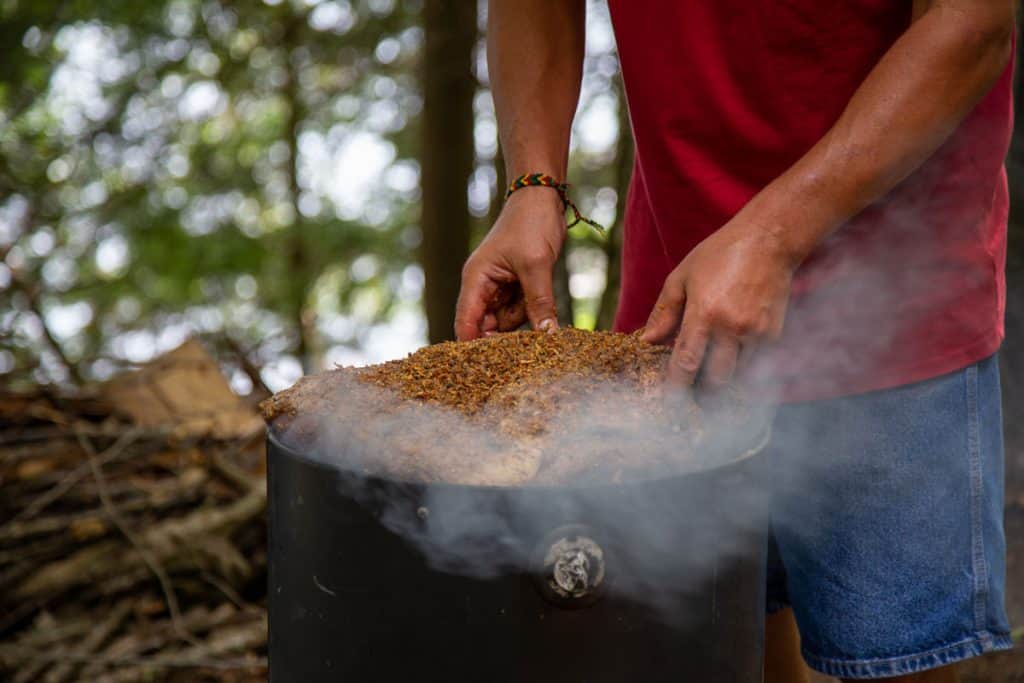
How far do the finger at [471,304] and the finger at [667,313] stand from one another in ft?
1.43

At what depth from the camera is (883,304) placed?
1660 millimetres

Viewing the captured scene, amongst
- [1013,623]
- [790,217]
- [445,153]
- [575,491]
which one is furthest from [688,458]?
[445,153]

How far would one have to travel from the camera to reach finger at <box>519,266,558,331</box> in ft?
5.90

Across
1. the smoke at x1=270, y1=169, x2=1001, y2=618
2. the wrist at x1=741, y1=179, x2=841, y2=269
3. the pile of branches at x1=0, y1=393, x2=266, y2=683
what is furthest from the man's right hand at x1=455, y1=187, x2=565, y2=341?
the pile of branches at x1=0, y1=393, x2=266, y2=683

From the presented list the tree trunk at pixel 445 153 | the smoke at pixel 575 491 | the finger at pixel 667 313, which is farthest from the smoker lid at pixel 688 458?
the tree trunk at pixel 445 153

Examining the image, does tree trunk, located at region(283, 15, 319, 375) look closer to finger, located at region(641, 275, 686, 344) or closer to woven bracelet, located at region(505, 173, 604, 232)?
woven bracelet, located at region(505, 173, 604, 232)

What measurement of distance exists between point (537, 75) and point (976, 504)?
123 cm

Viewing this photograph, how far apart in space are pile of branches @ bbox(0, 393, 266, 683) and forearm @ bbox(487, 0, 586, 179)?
6.23ft

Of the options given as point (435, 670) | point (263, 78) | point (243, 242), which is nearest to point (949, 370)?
point (435, 670)

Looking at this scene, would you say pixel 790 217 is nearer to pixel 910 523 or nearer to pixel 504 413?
pixel 504 413

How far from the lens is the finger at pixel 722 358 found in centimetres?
136

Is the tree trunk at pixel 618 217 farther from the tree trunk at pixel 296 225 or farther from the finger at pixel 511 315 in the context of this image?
the tree trunk at pixel 296 225

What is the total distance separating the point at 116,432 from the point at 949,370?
305 centimetres

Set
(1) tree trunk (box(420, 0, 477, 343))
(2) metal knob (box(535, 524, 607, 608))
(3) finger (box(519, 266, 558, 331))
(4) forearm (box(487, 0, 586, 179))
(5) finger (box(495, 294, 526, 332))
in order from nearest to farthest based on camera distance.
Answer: (2) metal knob (box(535, 524, 607, 608)), (3) finger (box(519, 266, 558, 331)), (5) finger (box(495, 294, 526, 332)), (4) forearm (box(487, 0, 586, 179)), (1) tree trunk (box(420, 0, 477, 343))
